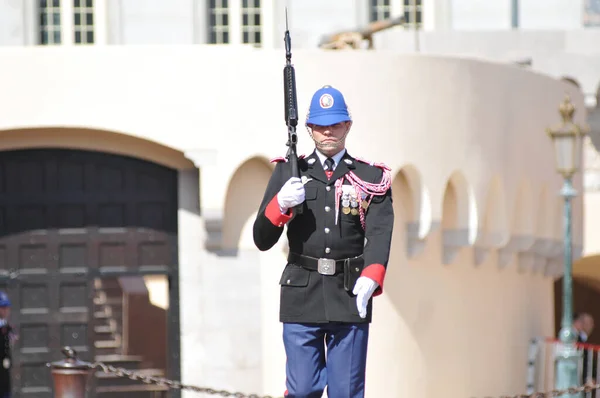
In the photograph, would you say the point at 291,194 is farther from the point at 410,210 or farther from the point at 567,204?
the point at 567,204

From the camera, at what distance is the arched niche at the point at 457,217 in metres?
14.8

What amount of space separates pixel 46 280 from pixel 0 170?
114 centimetres

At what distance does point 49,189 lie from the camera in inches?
557

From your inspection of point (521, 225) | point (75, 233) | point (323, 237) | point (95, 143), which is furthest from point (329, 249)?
point (521, 225)

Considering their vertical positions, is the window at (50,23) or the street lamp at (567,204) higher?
the window at (50,23)

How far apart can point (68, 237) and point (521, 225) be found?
4914mm

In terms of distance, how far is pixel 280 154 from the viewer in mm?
13602

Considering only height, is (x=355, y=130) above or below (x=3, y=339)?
above

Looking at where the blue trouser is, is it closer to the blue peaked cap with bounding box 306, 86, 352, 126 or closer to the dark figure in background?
the blue peaked cap with bounding box 306, 86, 352, 126

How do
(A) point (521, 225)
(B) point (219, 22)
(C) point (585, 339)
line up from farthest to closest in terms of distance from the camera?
(B) point (219, 22), (C) point (585, 339), (A) point (521, 225)

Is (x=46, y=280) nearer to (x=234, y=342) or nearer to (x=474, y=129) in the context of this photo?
(x=234, y=342)

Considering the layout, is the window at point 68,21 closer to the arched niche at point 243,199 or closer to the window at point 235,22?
the window at point 235,22

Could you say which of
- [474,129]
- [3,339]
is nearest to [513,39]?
[474,129]

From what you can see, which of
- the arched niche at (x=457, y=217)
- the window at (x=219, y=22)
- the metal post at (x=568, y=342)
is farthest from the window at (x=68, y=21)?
the metal post at (x=568, y=342)
